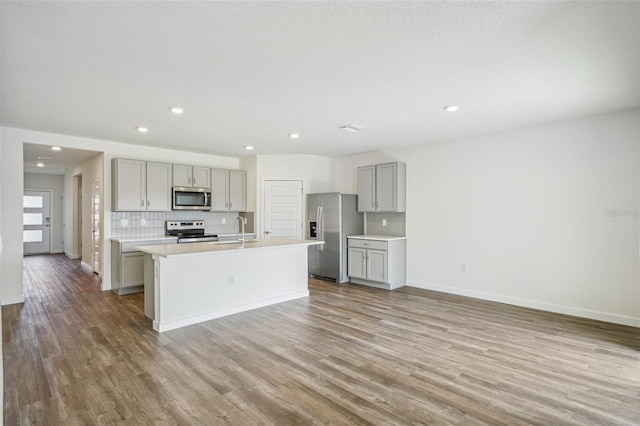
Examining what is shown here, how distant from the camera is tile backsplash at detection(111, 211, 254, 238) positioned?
593 cm

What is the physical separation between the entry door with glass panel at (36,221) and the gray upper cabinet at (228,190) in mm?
6878

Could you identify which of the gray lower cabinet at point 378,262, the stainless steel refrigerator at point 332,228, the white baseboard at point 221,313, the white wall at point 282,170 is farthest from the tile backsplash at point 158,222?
the white baseboard at point 221,313

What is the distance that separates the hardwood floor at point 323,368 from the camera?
90.9 inches

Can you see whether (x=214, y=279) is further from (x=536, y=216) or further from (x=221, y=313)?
(x=536, y=216)

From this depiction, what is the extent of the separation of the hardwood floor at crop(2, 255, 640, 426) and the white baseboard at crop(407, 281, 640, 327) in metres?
0.16

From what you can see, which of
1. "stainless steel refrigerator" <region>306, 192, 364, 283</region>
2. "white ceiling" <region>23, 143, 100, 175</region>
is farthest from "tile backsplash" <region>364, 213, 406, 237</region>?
"white ceiling" <region>23, 143, 100, 175</region>

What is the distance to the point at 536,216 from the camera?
182 inches

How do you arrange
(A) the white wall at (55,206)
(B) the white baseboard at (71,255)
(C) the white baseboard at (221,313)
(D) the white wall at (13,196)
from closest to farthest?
1. (C) the white baseboard at (221,313)
2. (D) the white wall at (13,196)
3. (B) the white baseboard at (71,255)
4. (A) the white wall at (55,206)

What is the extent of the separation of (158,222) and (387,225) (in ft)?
13.9

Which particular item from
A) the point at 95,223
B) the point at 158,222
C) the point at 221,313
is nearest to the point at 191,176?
the point at 158,222

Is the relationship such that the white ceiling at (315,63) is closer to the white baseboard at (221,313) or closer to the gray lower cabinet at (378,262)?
the gray lower cabinet at (378,262)

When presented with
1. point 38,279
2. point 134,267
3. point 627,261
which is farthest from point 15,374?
point 627,261

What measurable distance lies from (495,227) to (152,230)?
578 cm

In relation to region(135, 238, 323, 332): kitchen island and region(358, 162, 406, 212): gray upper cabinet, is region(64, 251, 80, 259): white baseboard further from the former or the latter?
region(358, 162, 406, 212): gray upper cabinet
